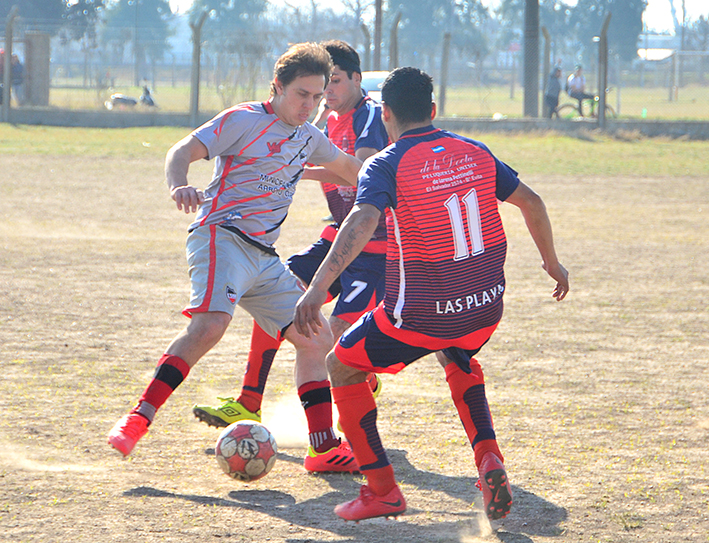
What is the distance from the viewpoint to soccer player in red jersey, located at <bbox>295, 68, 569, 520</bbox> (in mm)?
3379

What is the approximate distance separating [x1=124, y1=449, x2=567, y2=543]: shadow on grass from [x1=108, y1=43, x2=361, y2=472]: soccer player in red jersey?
1.22 ft

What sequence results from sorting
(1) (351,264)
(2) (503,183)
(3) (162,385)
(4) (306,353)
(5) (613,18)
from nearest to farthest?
(2) (503,183), (3) (162,385), (4) (306,353), (1) (351,264), (5) (613,18)

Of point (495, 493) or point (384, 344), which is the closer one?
point (495, 493)

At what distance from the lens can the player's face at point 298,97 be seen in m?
4.19

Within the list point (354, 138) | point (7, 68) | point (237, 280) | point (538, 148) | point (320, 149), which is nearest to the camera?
point (237, 280)

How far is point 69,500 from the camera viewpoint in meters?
3.64

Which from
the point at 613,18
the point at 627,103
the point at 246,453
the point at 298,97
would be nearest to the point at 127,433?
the point at 246,453

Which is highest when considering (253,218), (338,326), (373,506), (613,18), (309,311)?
(613,18)

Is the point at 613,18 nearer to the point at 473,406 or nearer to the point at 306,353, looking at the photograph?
the point at 306,353

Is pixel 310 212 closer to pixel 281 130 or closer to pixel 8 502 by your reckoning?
pixel 281 130

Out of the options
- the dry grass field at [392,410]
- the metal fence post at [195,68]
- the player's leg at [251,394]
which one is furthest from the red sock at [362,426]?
the metal fence post at [195,68]

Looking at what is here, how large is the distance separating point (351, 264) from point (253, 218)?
957mm

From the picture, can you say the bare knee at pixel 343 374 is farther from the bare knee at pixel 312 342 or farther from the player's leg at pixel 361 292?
the player's leg at pixel 361 292

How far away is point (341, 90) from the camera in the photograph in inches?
201
